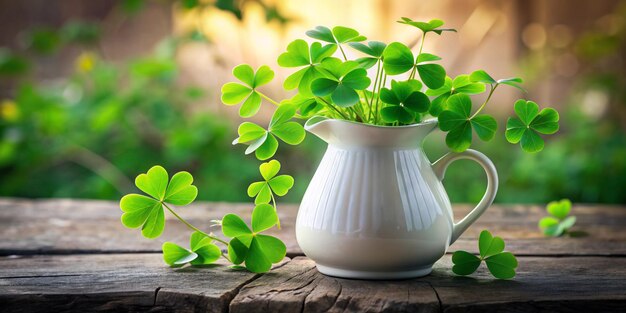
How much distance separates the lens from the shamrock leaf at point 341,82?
80 cm

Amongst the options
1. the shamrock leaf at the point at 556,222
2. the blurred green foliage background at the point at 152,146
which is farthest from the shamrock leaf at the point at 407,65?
the blurred green foliage background at the point at 152,146

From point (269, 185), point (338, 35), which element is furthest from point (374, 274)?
point (338, 35)

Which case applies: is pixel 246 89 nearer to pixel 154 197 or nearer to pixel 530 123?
pixel 154 197

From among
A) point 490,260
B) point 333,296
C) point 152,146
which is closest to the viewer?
point 333,296

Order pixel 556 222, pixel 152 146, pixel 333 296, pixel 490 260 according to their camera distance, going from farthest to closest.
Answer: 1. pixel 152 146
2. pixel 556 222
3. pixel 490 260
4. pixel 333 296

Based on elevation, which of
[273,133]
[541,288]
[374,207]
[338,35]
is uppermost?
[338,35]

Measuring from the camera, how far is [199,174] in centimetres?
298

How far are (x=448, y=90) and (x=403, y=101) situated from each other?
78 mm

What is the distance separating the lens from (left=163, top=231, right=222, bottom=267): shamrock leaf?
3.08 feet

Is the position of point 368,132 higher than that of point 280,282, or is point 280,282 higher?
point 368,132

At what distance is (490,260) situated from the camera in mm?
875

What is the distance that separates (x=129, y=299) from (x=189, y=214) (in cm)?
72

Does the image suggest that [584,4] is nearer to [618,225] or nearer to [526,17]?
[526,17]

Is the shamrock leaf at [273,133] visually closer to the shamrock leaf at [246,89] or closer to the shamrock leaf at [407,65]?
the shamrock leaf at [246,89]
